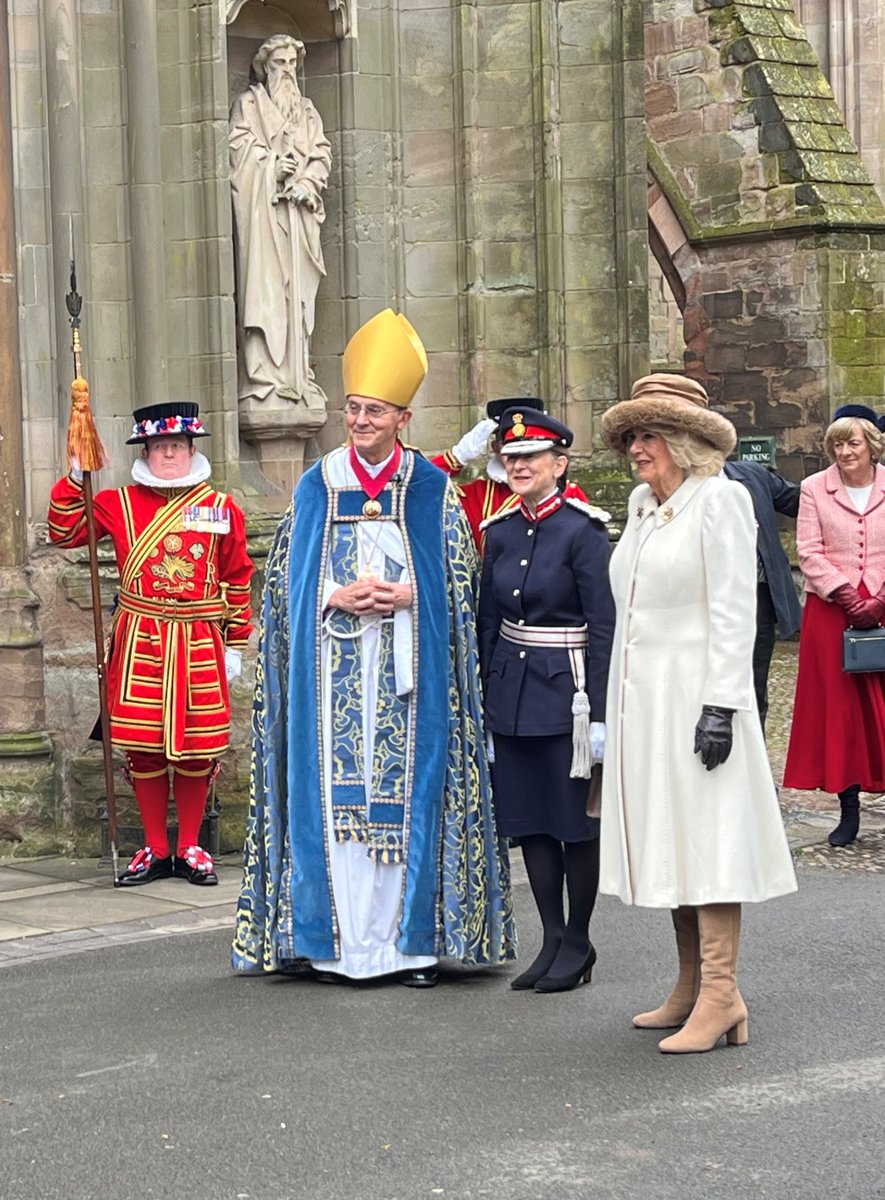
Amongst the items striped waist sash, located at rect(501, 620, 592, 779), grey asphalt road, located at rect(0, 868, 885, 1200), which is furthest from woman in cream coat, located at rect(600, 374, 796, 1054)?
striped waist sash, located at rect(501, 620, 592, 779)

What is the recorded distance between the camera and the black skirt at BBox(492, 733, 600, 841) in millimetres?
6871

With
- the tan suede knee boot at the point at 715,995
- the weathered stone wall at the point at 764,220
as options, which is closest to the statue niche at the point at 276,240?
the tan suede knee boot at the point at 715,995

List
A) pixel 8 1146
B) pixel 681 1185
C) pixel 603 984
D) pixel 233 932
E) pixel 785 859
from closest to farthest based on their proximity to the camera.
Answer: pixel 681 1185 < pixel 8 1146 < pixel 785 859 < pixel 603 984 < pixel 233 932

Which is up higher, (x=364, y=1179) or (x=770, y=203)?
(x=770, y=203)

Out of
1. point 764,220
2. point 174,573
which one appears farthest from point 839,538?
point 764,220

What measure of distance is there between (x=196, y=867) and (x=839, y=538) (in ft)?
10.5

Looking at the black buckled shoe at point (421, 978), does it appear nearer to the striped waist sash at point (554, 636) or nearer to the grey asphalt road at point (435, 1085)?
the grey asphalt road at point (435, 1085)

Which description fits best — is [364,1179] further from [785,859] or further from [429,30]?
[429,30]

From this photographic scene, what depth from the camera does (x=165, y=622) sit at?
9.06 meters

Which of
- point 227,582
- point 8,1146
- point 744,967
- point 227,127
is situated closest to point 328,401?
point 227,127

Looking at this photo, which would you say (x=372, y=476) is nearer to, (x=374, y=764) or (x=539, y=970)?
(x=374, y=764)

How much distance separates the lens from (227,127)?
10.3 meters

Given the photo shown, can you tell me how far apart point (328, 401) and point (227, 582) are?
218cm

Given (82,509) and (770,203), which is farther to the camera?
(770,203)
